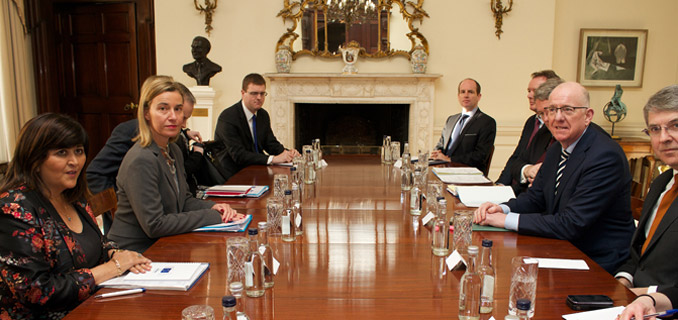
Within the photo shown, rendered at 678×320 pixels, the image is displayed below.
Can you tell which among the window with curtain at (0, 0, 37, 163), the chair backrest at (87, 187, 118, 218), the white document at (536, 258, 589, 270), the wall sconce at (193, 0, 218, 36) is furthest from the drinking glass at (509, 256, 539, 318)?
the window with curtain at (0, 0, 37, 163)

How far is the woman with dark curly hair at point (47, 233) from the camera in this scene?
56.1 inches

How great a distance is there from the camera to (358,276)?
1510 millimetres

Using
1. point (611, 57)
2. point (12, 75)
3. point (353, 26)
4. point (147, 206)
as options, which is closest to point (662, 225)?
point (147, 206)

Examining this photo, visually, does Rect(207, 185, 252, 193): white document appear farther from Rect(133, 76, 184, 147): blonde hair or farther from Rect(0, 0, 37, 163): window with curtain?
Rect(0, 0, 37, 163): window with curtain

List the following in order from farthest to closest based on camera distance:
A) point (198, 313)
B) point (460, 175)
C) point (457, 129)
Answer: point (457, 129), point (460, 175), point (198, 313)

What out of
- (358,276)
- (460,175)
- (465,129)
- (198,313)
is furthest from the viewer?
(465,129)

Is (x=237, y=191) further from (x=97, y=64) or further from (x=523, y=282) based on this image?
(x=97, y=64)

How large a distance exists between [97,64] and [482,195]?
5935mm

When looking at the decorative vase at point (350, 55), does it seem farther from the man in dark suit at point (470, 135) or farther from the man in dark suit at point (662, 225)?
the man in dark suit at point (662, 225)

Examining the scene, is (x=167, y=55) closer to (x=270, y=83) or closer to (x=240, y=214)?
(x=270, y=83)

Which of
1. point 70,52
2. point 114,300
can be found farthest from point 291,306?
point 70,52

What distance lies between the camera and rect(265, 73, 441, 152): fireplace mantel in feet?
19.5

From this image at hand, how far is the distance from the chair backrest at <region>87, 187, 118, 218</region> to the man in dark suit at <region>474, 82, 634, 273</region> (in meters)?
1.65

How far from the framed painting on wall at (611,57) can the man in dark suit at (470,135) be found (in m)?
2.47
